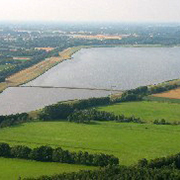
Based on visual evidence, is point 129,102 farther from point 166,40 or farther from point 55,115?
point 166,40

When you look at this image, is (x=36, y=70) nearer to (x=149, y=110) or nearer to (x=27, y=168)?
(x=149, y=110)

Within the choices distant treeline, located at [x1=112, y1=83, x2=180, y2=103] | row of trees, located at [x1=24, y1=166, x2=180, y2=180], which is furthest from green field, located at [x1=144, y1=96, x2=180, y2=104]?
row of trees, located at [x1=24, y1=166, x2=180, y2=180]

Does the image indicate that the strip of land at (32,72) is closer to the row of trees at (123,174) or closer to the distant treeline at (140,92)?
the distant treeline at (140,92)

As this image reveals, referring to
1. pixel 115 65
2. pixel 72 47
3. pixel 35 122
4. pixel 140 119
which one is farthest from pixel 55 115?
pixel 72 47

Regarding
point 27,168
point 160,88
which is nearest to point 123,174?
point 27,168

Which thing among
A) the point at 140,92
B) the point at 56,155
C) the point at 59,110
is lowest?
the point at 56,155

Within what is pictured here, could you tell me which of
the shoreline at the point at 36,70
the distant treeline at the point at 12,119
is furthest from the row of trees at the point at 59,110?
the shoreline at the point at 36,70
